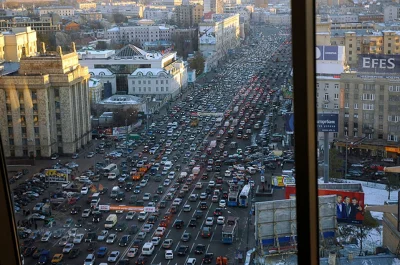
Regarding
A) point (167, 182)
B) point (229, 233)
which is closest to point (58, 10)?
point (167, 182)

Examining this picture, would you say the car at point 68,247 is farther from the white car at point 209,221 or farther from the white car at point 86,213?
the white car at point 209,221

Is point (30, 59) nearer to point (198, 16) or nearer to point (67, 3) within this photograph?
point (67, 3)

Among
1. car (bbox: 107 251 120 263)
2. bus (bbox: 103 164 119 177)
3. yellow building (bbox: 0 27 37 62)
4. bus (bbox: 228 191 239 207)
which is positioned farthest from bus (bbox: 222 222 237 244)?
yellow building (bbox: 0 27 37 62)

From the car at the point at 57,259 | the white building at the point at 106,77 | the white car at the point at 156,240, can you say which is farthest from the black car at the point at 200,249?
the white building at the point at 106,77

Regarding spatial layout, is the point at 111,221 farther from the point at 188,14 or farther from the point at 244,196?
the point at 188,14

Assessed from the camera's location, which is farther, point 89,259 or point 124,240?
point 124,240
